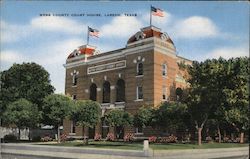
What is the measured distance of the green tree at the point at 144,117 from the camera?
2770 centimetres

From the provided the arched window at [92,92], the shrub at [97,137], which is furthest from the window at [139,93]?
the shrub at [97,137]

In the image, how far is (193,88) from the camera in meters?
26.4

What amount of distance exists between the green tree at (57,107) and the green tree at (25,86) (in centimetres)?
204

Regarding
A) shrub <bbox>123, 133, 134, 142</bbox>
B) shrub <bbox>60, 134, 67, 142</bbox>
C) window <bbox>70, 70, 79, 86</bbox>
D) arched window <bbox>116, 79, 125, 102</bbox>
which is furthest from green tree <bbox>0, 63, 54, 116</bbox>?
shrub <bbox>123, 133, 134, 142</bbox>

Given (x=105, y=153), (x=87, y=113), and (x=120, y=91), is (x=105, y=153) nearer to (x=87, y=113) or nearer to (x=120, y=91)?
(x=87, y=113)

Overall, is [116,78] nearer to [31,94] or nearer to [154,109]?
[154,109]

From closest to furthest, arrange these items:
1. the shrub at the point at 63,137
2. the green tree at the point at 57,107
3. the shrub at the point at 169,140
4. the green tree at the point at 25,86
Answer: the shrub at the point at 169,140
the green tree at the point at 57,107
the shrub at the point at 63,137
the green tree at the point at 25,86

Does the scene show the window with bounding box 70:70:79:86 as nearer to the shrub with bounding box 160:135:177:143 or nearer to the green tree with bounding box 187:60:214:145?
the shrub with bounding box 160:135:177:143

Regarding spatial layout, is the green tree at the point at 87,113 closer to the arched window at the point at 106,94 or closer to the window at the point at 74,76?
the window at the point at 74,76

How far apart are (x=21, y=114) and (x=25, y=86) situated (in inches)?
146

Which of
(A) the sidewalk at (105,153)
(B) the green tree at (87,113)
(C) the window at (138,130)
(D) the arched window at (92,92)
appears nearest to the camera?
(A) the sidewalk at (105,153)

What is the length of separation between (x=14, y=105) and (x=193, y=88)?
536 inches

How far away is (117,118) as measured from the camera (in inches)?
1094

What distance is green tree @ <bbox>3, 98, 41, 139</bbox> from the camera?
29625mm
